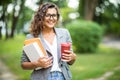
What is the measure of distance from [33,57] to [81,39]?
14.2 m

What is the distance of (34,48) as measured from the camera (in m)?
3.74

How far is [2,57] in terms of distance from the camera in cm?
1625

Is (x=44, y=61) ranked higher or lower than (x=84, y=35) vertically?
higher

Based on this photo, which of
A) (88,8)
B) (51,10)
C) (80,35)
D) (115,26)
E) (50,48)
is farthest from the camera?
(115,26)

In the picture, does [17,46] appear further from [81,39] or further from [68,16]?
[68,16]

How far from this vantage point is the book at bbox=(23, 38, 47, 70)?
147 inches

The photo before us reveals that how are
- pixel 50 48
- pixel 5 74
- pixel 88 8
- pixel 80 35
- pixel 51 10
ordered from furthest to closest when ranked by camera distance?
pixel 88 8, pixel 80 35, pixel 5 74, pixel 51 10, pixel 50 48

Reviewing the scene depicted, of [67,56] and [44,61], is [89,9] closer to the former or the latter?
[67,56]

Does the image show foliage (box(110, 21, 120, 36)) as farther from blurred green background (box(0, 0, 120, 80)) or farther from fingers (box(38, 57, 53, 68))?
fingers (box(38, 57, 53, 68))

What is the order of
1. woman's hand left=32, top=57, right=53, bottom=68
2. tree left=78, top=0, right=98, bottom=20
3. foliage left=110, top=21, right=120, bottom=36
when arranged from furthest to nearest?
foliage left=110, top=21, right=120, bottom=36 → tree left=78, top=0, right=98, bottom=20 → woman's hand left=32, top=57, right=53, bottom=68

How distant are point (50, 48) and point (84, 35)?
14.2 m

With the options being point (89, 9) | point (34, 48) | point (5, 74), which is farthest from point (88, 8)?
point (34, 48)

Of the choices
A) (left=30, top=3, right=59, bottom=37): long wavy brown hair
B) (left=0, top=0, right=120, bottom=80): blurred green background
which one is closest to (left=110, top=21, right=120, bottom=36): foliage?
(left=0, top=0, right=120, bottom=80): blurred green background

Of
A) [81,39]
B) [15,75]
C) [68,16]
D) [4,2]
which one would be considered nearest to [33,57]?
[15,75]
